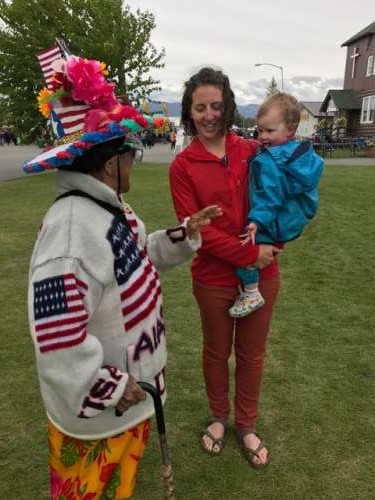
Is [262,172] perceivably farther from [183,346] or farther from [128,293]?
[183,346]

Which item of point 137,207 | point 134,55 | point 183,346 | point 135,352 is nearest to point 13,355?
point 183,346

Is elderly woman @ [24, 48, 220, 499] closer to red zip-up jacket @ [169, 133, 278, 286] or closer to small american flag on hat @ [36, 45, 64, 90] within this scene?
small american flag on hat @ [36, 45, 64, 90]

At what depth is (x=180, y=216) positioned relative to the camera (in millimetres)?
2562

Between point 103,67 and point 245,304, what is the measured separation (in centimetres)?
142

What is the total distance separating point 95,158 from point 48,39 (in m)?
17.2

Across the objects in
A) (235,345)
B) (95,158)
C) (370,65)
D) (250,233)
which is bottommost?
(235,345)

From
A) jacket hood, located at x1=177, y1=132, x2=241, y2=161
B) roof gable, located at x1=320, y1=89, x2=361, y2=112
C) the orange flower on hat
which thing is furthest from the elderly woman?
roof gable, located at x1=320, y1=89, x2=361, y2=112

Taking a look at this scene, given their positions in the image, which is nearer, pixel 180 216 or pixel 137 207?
pixel 180 216

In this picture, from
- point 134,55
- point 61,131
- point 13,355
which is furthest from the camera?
point 134,55

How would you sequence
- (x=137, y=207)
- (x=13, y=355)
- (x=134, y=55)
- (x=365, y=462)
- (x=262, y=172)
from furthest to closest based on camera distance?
(x=134, y=55)
(x=137, y=207)
(x=13, y=355)
(x=365, y=462)
(x=262, y=172)

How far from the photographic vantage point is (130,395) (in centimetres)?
169

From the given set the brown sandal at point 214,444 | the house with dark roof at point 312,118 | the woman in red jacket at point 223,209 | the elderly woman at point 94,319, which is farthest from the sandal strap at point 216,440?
the house with dark roof at point 312,118

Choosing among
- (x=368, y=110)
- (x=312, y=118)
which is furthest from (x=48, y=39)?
(x=312, y=118)

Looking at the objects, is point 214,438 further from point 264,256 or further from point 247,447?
point 264,256
